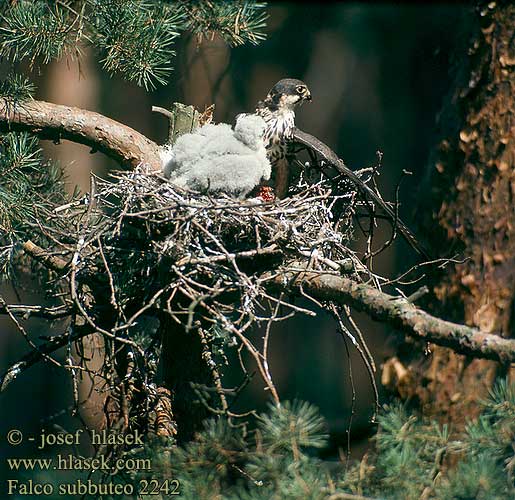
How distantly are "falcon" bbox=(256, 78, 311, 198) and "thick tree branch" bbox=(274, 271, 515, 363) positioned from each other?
538 millimetres

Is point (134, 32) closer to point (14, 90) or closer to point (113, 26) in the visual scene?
point (113, 26)

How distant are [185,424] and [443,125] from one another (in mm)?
1940

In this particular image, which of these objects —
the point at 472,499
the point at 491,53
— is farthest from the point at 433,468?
the point at 491,53

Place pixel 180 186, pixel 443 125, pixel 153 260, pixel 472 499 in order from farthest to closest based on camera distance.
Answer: pixel 443 125
pixel 180 186
pixel 153 260
pixel 472 499

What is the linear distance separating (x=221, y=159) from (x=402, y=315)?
77 centimetres

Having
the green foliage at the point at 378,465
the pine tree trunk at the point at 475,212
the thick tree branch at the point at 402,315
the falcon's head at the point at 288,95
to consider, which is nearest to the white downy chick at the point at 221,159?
the falcon's head at the point at 288,95

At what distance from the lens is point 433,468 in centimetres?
155

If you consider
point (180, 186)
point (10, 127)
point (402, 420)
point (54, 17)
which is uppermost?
point (54, 17)

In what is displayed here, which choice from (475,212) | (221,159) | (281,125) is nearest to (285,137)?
(281,125)

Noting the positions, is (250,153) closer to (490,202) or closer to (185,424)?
(185,424)

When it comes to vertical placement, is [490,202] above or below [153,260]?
above

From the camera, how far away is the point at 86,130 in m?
2.65

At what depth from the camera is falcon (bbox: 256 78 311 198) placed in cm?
268

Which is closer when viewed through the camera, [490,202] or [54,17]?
[54,17]
